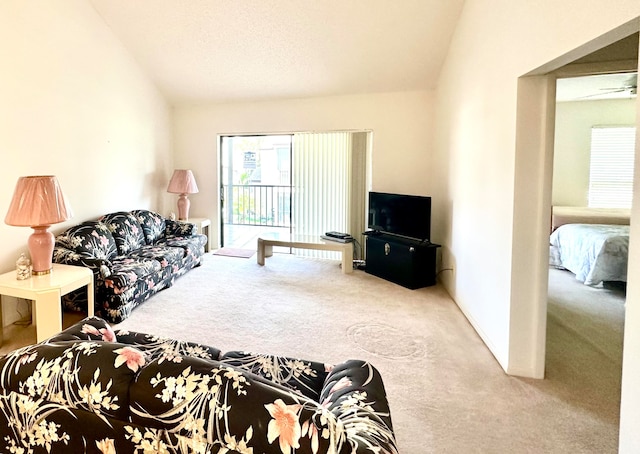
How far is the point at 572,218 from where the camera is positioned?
5340mm

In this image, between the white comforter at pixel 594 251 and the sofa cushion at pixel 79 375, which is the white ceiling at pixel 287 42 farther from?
the sofa cushion at pixel 79 375

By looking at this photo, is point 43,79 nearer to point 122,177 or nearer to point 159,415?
point 122,177

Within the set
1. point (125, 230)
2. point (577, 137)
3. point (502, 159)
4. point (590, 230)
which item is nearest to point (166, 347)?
point (502, 159)

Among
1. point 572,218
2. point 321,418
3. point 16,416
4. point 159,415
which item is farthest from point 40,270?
point 572,218

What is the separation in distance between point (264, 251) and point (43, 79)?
9.99 feet

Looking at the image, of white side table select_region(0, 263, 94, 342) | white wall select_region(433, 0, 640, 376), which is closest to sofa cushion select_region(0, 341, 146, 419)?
white side table select_region(0, 263, 94, 342)

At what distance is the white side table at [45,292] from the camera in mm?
2629

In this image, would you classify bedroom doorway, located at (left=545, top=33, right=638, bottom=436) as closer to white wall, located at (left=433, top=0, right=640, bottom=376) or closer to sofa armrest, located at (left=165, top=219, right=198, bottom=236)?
white wall, located at (left=433, top=0, right=640, bottom=376)

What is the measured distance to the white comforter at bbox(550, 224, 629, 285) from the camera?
4.12 m

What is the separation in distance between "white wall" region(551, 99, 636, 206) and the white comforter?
1903mm

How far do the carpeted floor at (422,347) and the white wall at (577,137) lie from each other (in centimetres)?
285

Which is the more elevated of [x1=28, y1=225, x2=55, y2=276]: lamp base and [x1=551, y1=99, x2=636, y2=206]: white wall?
[x1=551, y1=99, x2=636, y2=206]: white wall

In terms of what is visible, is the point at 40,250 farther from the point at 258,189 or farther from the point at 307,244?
the point at 258,189

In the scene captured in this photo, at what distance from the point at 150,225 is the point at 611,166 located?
7425mm
